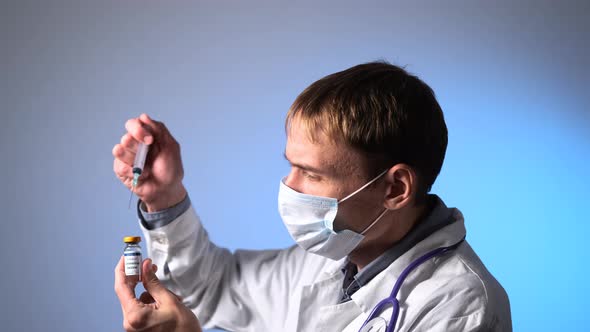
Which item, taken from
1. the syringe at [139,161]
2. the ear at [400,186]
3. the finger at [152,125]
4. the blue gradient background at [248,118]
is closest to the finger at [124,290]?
the syringe at [139,161]

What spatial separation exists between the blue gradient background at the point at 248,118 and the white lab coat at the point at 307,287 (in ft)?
2.36

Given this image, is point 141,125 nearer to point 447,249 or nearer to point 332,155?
point 332,155

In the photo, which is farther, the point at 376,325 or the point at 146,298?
the point at 146,298

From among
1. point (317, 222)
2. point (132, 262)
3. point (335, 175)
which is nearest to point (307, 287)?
point (317, 222)

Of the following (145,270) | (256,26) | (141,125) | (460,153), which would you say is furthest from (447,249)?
(256,26)

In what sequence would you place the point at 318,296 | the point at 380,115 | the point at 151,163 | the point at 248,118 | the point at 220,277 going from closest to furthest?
1. the point at 380,115
2. the point at 318,296
3. the point at 151,163
4. the point at 220,277
5. the point at 248,118

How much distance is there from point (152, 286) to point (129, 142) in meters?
0.43

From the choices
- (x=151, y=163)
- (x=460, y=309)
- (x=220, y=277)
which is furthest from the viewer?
(x=220, y=277)

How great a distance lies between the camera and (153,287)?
4.93 feet

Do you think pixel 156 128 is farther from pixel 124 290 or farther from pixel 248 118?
pixel 248 118

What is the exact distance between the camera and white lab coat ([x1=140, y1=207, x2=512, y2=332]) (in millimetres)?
1440

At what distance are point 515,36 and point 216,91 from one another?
3.70 feet

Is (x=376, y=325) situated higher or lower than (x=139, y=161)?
lower

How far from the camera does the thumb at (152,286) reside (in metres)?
1.48
